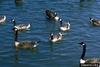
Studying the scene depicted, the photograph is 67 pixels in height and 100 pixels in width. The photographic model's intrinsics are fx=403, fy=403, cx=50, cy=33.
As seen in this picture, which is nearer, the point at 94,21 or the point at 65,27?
the point at 65,27

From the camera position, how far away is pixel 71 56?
39.8 meters

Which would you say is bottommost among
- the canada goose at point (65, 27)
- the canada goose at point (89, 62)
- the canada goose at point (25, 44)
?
the canada goose at point (89, 62)

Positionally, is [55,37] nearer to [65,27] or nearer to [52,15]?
[65,27]

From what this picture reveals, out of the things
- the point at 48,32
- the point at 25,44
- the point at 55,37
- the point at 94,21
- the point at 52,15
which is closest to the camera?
the point at 25,44

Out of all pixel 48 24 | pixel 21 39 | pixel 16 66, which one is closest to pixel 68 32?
pixel 48 24

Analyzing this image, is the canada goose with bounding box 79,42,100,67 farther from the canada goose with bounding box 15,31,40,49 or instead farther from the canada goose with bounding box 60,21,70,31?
the canada goose with bounding box 60,21,70,31

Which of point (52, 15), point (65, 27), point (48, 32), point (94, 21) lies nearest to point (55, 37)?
point (48, 32)

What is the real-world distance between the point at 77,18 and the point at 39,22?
16.8ft

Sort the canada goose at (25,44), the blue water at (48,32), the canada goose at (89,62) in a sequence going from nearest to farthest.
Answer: the canada goose at (89,62) → the blue water at (48,32) → the canada goose at (25,44)

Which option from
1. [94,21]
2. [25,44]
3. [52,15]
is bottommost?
[25,44]

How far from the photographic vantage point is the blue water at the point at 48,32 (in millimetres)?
38875

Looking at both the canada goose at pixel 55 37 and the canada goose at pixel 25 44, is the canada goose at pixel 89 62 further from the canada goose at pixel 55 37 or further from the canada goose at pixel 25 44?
the canada goose at pixel 25 44

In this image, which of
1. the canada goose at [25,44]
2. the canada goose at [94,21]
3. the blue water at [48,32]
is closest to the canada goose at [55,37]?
the blue water at [48,32]

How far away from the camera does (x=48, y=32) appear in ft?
149
